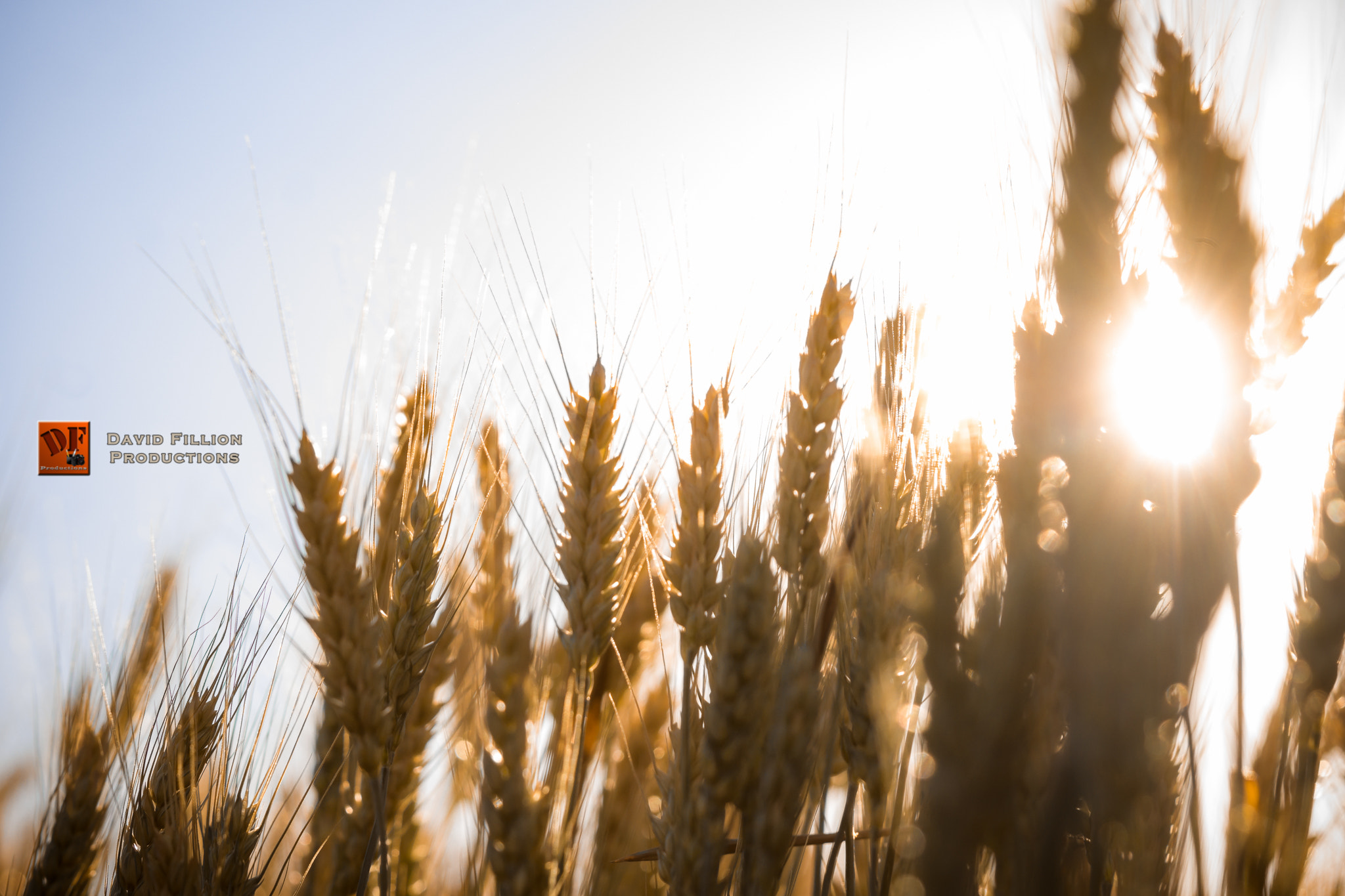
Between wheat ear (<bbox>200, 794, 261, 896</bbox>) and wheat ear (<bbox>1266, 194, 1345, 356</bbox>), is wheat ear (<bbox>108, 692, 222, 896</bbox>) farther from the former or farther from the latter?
wheat ear (<bbox>1266, 194, 1345, 356</bbox>)

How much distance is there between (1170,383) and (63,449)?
5.40 m

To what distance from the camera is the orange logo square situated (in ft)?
13.0

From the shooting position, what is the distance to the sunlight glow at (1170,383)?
5.08 ft

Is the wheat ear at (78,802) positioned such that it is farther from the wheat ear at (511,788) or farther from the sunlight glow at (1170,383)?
the sunlight glow at (1170,383)

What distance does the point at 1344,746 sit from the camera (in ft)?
6.31

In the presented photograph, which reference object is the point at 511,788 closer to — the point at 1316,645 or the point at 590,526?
the point at 590,526

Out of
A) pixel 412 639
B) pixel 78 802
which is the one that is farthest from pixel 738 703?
pixel 78 802

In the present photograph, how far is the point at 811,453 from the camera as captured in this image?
175 cm

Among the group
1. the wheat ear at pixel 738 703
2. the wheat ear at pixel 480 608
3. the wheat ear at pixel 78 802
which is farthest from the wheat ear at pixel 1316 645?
the wheat ear at pixel 78 802

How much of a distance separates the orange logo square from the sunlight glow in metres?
5.12

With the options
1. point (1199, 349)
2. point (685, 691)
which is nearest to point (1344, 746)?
point (1199, 349)

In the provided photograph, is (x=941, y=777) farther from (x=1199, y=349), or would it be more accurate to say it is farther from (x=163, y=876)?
(x=163, y=876)

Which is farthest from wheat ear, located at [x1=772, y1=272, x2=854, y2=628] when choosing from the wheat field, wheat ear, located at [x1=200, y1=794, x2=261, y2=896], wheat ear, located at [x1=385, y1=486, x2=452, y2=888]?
wheat ear, located at [x1=200, y1=794, x2=261, y2=896]

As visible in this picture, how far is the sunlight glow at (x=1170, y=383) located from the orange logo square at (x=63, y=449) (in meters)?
5.12
